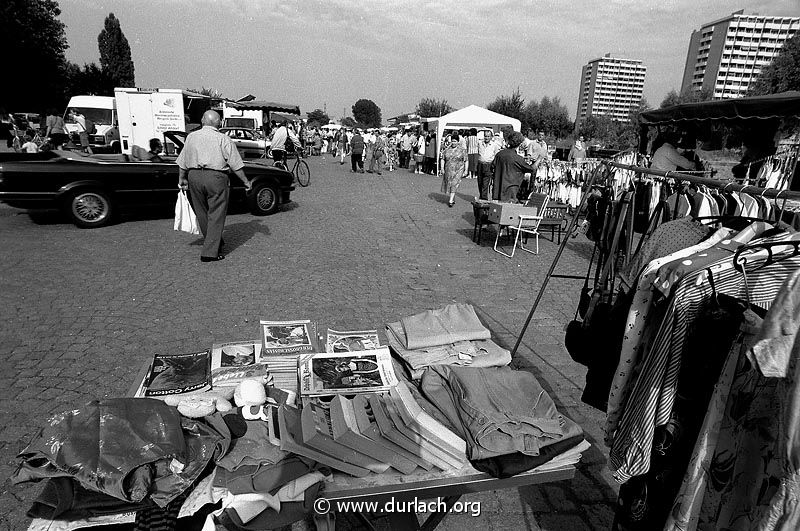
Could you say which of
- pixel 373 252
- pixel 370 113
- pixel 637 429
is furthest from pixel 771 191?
pixel 370 113

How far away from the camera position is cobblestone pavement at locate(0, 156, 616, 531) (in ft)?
9.97

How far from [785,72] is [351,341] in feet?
128

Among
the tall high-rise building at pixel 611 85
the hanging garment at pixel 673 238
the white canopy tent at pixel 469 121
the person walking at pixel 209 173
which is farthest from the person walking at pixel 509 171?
the tall high-rise building at pixel 611 85

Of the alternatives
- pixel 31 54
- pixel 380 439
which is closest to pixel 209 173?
pixel 380 439

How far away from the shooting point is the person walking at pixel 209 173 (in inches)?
256

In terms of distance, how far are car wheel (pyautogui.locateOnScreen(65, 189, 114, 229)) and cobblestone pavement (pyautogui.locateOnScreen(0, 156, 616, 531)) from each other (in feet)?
1.09

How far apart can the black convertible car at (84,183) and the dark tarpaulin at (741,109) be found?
9.48 meters

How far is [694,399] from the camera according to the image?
1599 millimetres

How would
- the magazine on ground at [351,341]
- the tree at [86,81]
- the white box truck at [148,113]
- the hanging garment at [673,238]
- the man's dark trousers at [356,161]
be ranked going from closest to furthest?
the hanging garment at [673,238] < the magazine on ground at [351,341] < the white box truck at [148,113] < the man's dark trousers at [356,161] < the tree at [86,81]

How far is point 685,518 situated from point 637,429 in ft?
1.00

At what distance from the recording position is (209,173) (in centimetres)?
663

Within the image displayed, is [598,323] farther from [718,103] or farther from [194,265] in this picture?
[718,103]

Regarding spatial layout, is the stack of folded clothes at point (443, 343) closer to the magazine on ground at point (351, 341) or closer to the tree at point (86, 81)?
the magazine on ground at point (351, 341)

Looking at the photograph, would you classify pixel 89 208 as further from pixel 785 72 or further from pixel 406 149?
pixel 785 72
